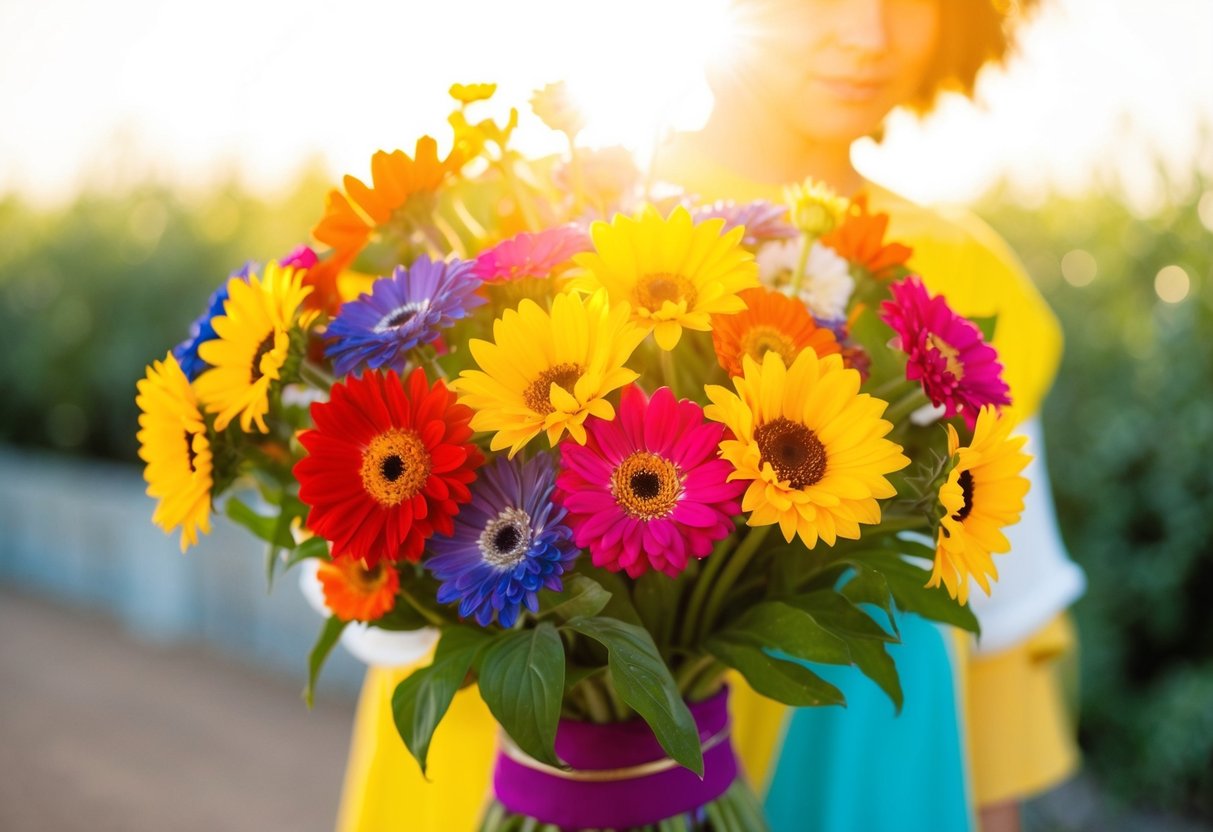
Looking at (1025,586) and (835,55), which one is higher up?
(835,55)

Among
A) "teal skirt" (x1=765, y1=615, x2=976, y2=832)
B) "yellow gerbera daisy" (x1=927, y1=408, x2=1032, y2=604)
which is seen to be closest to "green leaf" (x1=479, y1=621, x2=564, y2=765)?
"yellow gerbera daisy" (x1=927, y1=408, x2=1032, y2=604)

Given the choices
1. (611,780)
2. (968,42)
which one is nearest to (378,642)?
(611,780)

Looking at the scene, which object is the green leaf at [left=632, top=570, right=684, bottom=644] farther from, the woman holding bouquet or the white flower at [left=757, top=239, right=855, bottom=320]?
the woman holding bouquet

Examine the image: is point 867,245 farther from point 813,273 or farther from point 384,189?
point 384,189

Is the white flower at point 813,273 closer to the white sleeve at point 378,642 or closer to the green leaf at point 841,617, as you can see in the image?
the green leaf at point 841,617

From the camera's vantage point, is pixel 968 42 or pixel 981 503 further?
pixel 968 42

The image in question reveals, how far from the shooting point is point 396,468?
0.59m

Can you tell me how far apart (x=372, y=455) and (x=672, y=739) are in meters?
0.23

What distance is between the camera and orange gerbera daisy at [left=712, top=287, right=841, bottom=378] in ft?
1.98

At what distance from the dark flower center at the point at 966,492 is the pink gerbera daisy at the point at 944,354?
30 mm

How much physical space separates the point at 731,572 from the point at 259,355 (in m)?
0.32

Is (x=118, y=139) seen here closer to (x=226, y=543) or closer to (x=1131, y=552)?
(x=226, y=543)

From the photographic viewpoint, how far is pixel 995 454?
609mm

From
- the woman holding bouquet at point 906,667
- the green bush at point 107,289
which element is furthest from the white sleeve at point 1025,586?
the green bush at point 107,289
